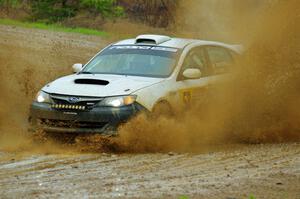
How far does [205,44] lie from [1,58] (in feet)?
30.2

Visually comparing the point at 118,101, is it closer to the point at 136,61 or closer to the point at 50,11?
the point at 136,61

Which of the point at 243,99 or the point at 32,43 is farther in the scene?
the point at 32,43

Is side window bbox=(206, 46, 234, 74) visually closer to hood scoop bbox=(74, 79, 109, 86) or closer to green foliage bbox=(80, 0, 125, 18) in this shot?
hood scoop bbox=(74, 79, 109, 86)

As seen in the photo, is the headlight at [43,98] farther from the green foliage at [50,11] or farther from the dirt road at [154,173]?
the green foliage at [50,11]

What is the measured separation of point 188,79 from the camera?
13.2 m

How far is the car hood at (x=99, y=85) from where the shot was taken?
39.6 feet

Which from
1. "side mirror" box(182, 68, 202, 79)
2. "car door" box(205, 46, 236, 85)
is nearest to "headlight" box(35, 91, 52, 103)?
"side mirror" box(182, 68, 202, 79)

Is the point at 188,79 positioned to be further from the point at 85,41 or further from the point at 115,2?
the point at 115,2

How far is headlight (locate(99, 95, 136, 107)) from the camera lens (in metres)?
11.9

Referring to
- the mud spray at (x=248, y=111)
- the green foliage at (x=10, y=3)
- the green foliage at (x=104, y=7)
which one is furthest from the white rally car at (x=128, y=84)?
the green foliage at (x=10, y=3)

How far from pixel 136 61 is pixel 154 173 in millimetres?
3940

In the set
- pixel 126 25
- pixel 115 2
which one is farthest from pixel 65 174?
pixel 115 2

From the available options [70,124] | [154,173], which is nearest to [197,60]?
[70,124]

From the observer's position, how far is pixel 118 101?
11.9 metres
